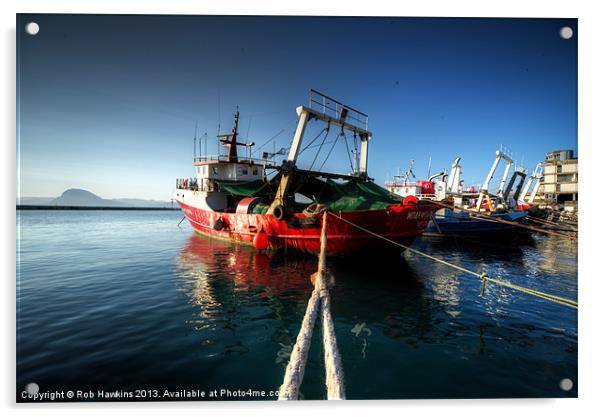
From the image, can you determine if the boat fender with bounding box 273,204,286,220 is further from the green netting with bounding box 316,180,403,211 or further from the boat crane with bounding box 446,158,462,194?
the boat crane with bounding box 446,158,462,194

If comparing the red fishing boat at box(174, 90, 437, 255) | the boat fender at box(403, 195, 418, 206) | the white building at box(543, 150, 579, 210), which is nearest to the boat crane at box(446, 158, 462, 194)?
the white building at box(543, 150, 579, 210)

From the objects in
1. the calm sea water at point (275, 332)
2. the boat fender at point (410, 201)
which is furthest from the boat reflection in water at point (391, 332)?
the boat fender at point (410, 201)

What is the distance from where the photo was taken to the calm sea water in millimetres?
3607

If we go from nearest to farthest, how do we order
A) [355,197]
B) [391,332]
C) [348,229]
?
[391,332], [348,229], [355,197]

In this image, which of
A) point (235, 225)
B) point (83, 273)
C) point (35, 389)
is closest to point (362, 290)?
point (35, 389)

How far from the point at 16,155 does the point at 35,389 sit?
3.50 m

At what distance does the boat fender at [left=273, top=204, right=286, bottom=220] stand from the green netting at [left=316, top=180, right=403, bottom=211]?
1.77m

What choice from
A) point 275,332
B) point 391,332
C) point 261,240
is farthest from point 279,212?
point 391,332

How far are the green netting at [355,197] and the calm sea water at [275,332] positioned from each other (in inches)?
99.6

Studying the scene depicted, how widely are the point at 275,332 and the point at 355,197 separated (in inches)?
284

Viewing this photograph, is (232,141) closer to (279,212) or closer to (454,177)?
(279,212)

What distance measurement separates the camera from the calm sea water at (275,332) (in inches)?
142

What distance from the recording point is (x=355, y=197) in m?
11.0

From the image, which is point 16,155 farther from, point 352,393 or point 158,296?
point 352,393
